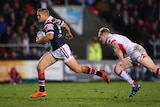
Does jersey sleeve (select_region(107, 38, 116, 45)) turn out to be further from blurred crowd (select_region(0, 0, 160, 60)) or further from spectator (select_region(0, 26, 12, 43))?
spectator (select_region(0, 26, 12, 43))

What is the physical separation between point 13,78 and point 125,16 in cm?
734

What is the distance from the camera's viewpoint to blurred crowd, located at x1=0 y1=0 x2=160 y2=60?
26281mm

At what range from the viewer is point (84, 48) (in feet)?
92.6

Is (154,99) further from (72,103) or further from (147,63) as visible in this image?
(72,103)

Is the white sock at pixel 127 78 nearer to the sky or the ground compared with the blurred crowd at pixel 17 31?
nearer to the ground

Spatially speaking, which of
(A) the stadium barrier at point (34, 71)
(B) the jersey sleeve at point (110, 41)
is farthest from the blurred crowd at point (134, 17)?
(B) the jersey sleeve at point (110, 41)

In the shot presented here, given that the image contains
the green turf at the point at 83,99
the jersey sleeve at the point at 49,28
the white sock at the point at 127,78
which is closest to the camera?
the green turf at the point at 83,99

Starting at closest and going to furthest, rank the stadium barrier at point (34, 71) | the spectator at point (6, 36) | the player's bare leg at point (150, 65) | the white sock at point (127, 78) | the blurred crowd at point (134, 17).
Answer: the player's bare leg at point (150, 65)
the white sock at point (127, 78)
the stadium barrier at point (34, 71)
the spectator at point (6, 36)
the blurred crowd at point (134, 17)

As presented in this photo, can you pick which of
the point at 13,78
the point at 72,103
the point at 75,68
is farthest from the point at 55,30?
the point at 13,78

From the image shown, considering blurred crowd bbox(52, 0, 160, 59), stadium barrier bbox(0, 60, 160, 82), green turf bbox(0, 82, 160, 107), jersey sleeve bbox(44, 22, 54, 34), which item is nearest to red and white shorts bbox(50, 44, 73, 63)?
jersey sleeve bbox(44, 22, 54, 34)

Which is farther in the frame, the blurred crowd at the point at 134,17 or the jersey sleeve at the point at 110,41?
the blurred crowd at the point at 134,17

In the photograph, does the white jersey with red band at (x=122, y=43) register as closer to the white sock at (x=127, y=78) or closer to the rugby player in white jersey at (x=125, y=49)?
the rugby player in white jersey at (x=125, y=49)

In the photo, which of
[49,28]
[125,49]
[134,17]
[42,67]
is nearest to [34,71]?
[134,17]

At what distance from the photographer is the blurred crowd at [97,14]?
26281 mm
